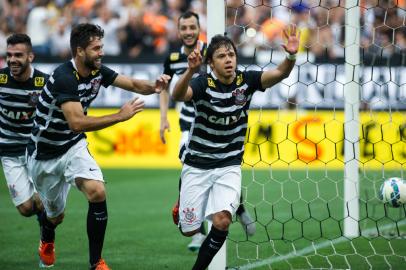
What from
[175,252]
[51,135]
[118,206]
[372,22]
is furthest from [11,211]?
[372,22]

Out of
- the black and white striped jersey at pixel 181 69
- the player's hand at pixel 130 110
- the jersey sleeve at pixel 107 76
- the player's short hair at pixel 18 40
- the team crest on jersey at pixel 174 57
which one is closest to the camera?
the player's hand at pixel 130 110

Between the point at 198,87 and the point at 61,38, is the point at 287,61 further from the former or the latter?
the point at 61,38

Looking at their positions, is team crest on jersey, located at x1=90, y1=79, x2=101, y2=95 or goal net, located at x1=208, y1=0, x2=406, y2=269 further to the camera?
goal net, located at x1=208, y1=0, x2=406, y2=269

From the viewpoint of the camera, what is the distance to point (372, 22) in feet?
35.8

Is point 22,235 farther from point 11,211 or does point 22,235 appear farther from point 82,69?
point 82,69

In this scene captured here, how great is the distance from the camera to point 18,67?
25.5 ft

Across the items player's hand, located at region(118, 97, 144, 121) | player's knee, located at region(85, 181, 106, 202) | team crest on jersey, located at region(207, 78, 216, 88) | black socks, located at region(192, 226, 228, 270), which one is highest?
team crest on jersey, located at region(207, 78, 216, 88)

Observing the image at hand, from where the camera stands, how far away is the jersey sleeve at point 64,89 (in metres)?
6.37

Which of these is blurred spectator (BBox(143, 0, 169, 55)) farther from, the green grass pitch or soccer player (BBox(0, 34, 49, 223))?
soccer player (BBox(0, 34, 49, 223))

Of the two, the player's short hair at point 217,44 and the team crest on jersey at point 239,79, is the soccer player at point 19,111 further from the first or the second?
the team crest on jersey at point 239,79

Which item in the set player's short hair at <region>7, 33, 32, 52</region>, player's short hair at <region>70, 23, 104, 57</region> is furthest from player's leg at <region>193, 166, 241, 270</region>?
player's short hair at <region>7, 33, 32, 52</region>

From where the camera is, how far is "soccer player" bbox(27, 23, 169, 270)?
21.0 feet

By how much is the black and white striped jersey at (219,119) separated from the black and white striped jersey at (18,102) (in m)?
1.93

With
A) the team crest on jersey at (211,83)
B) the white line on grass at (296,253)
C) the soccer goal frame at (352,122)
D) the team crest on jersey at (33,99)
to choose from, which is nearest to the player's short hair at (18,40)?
the team crest on jersey at (33,99)
